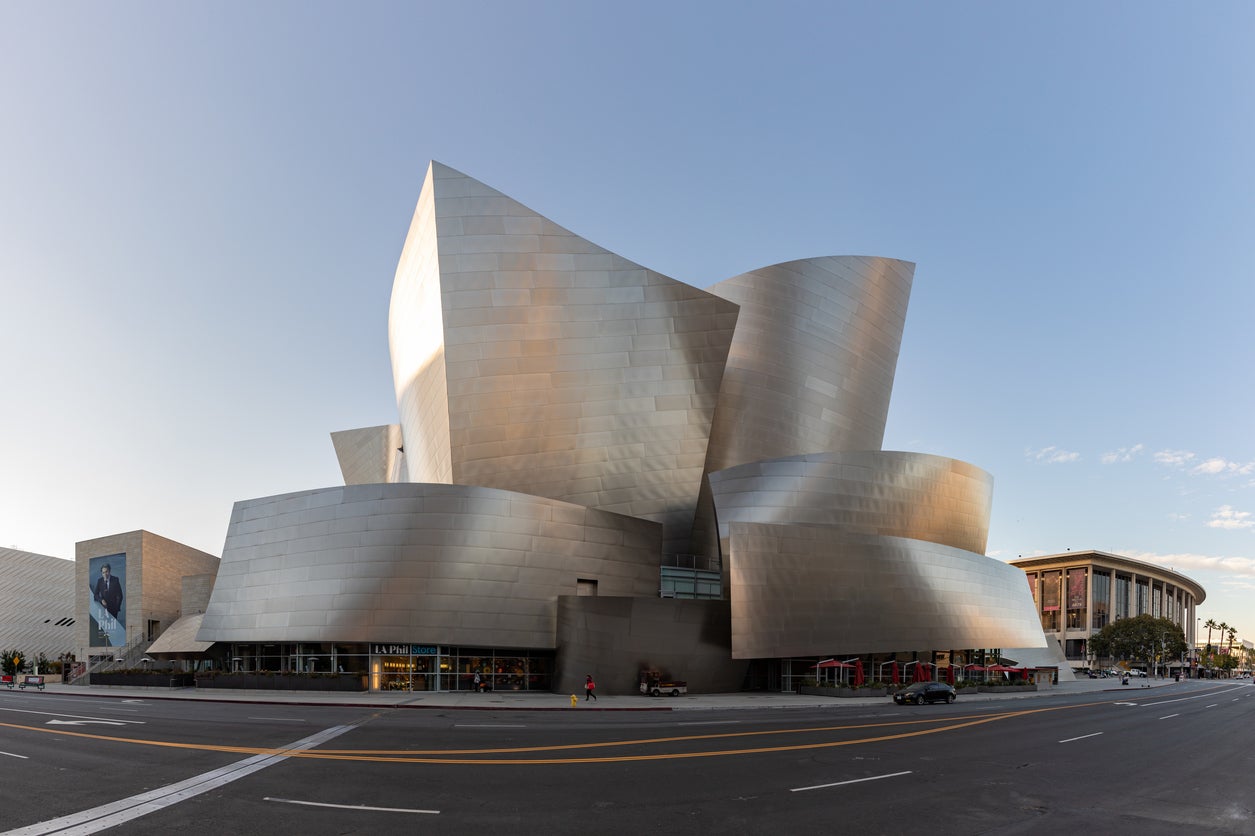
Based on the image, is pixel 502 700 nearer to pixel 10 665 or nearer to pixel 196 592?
pixel 196 592

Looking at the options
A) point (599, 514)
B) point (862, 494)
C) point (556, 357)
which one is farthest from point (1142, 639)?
point (556, 357)

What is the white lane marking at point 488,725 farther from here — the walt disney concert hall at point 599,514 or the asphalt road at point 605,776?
the walt disney concert hall at point 599,514

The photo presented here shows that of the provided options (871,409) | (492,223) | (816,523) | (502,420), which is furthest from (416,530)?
(871,409)

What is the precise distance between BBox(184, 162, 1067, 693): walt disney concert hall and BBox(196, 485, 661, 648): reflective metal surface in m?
0.11

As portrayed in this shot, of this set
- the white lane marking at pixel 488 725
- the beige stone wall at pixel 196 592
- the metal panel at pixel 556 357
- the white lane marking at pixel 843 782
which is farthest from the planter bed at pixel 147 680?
the white lane marking at pixel 843 782

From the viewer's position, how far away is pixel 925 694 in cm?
3488

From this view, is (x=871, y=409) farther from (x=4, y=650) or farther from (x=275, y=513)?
(x=4, y=650)

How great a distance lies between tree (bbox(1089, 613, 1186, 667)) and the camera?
108 m

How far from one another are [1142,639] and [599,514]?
101 m

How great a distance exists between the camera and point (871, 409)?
58531 mm

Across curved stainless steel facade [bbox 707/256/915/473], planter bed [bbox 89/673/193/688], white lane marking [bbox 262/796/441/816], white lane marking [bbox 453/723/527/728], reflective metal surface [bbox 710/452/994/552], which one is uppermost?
curved stainless steel facade [bbox 707/256/915/473]

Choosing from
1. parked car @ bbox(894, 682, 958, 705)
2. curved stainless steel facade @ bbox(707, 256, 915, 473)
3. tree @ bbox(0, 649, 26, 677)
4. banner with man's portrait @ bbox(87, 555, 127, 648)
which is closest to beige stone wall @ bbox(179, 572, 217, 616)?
banner with man's portrait @ bbox(87, 555, 127, 648)

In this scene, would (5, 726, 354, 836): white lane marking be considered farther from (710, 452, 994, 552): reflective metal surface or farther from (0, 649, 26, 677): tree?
(0, 649, 26, 677): tree

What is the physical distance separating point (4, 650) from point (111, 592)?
27678mm
